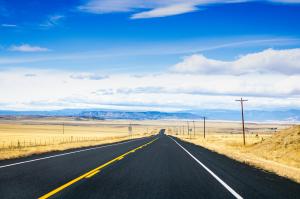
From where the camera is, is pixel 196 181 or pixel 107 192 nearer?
pixel 107 192

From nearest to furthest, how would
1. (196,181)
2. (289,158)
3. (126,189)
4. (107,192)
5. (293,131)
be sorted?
(107,192)
(126,189)
(196,181)
(289,158)
(293,131)

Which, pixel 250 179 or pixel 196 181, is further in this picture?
pixel 250 179

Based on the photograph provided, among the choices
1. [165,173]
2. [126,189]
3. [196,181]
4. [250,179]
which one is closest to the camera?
[126,189]

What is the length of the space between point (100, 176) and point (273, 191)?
5.78m

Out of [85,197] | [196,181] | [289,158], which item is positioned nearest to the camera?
[85,197]

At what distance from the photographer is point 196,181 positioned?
13258 mm

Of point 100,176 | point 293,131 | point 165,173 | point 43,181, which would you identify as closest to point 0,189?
point 43,181

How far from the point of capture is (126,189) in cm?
1096

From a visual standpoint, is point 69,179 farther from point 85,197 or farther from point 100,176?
point 85,197

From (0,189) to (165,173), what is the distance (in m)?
6.86

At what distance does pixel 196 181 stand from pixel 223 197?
3.31 m

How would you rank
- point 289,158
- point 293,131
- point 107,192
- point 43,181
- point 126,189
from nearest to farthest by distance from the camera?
1. point 107,192
2. point 126,189
3. point 43,181
4. point 289,158
5. point 293,131

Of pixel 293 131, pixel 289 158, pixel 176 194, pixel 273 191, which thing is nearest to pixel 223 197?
pixel 176 194

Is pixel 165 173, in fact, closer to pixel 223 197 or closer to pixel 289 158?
pixel 223 197
